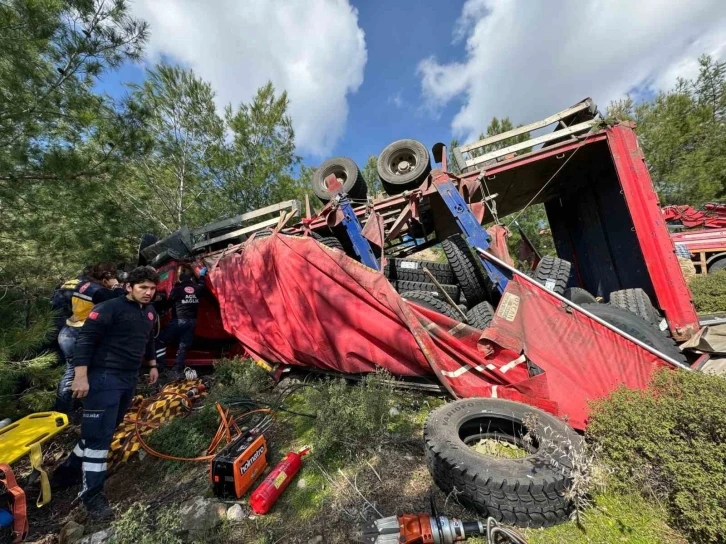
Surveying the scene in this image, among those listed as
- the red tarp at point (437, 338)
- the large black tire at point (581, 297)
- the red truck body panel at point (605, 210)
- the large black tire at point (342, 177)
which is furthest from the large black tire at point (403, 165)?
the large black tire at point (581, 297)

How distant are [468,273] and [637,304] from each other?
1745 mm

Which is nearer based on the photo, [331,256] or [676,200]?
[331,256]

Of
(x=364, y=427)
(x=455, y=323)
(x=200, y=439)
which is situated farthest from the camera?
(x=455, y=323)

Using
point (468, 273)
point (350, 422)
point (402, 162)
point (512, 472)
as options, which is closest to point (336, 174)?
point (402, 162)

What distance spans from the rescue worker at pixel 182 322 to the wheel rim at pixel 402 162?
11.5 feet

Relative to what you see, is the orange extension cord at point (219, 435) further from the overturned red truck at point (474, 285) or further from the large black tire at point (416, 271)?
the large black tire at point (416, 271)

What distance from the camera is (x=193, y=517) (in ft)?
5.99

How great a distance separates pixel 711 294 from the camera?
5.86m

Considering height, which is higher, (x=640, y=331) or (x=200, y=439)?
(x=200, y=439)

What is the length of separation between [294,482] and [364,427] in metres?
0.59

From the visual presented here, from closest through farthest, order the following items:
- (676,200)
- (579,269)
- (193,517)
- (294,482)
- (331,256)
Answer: (193,517)
(294,482)
(331,256)
(579,269)
(676,200)

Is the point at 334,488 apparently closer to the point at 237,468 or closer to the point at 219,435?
the point at 237,468

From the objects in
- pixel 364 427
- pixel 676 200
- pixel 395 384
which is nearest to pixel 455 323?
pixel 395 384

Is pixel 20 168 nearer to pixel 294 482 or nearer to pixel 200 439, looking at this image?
pixel 200 439
